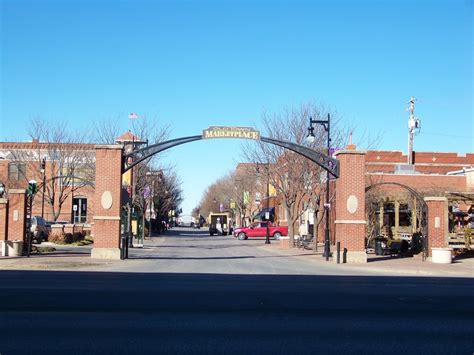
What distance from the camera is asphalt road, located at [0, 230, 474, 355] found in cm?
855

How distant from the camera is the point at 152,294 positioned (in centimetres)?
1397

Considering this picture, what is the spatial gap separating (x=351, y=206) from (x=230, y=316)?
17491 mm

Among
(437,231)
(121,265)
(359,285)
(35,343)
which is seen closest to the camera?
(35,343)

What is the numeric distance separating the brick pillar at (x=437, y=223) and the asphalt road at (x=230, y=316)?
12144 mm

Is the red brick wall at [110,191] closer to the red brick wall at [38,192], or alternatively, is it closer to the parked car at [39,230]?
the parked car at [39,230]

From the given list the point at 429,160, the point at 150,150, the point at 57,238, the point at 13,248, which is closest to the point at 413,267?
the point at 150,150

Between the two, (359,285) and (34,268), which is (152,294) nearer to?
(359,285)

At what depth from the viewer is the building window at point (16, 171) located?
6299 cm

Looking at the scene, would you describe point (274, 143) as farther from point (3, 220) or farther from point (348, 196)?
point (3, 220)

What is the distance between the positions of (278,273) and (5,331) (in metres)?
13.1

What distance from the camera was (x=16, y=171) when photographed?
68.0 metres

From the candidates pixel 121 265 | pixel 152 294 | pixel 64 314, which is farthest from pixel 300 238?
pixel 64 314

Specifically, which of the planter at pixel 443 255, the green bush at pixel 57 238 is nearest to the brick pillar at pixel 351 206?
the planter at pixel 443 255

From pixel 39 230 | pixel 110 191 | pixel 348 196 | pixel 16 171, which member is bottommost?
pixel 39 230
